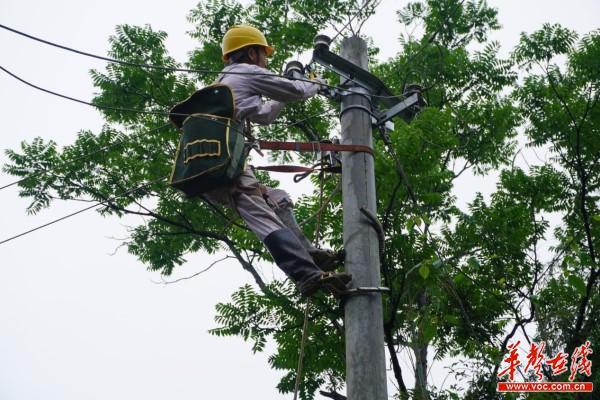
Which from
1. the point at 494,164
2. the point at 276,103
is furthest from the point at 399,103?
the point at 494,164

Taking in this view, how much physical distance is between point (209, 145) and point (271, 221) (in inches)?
22.1

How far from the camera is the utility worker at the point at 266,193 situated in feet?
10.9

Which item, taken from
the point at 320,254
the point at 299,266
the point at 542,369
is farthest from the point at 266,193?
the point at 542,369

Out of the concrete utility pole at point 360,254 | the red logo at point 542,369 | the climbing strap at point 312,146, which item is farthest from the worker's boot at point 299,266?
the red logo at point 542,369

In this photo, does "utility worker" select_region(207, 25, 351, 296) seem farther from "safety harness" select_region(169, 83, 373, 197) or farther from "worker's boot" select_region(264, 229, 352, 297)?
"safety harness" select_region(169, 83, 373, 197)

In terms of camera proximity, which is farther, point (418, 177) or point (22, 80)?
point (418, 177)

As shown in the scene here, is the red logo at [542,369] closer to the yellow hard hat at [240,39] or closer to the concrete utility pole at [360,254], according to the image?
the concrete utility pole at [360,254]

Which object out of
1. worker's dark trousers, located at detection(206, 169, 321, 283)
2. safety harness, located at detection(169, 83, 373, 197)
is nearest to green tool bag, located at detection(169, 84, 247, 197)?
safety harness, located at detection(169, 83, 373, 197)

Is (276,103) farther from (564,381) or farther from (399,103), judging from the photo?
(564,381)

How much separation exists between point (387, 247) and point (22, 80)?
3.73 m

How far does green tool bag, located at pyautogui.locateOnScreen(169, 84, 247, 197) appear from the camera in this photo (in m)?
3.63

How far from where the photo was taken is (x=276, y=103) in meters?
4.08

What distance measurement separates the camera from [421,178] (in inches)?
247

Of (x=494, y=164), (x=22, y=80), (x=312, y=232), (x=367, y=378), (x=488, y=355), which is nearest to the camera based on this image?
(x=367, y=378)
